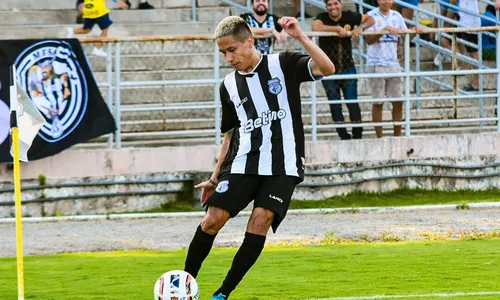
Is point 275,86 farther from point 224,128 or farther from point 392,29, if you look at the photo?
point 392,29

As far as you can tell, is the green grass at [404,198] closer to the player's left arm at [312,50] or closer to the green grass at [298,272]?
the green grass at [298,272]

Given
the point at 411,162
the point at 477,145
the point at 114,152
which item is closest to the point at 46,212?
the point at 114,152

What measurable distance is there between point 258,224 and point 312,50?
1.25m

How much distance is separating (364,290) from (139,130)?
8474 mm

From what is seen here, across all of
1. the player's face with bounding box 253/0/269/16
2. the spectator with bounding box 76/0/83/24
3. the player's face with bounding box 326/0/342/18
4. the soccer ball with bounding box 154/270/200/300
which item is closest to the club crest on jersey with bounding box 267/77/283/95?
the soccer ball with bounding box 154/270/200/300

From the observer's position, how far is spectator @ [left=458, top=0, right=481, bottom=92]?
1931 centimetres

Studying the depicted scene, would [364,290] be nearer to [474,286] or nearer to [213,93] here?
[474,286]

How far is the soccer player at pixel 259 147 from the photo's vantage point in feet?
29.7

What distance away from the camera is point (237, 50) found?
900 centimetres

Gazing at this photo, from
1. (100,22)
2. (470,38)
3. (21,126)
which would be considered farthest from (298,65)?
(470,38)

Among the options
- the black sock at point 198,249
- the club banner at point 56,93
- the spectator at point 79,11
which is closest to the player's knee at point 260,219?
the black sock at point 198,249

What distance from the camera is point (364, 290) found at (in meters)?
10.1

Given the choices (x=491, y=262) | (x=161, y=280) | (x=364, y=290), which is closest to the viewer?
(x=161, y=280)

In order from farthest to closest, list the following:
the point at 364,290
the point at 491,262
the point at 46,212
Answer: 1. the point at 46,212
2. the point at 491,262
3. the point at 364,290
